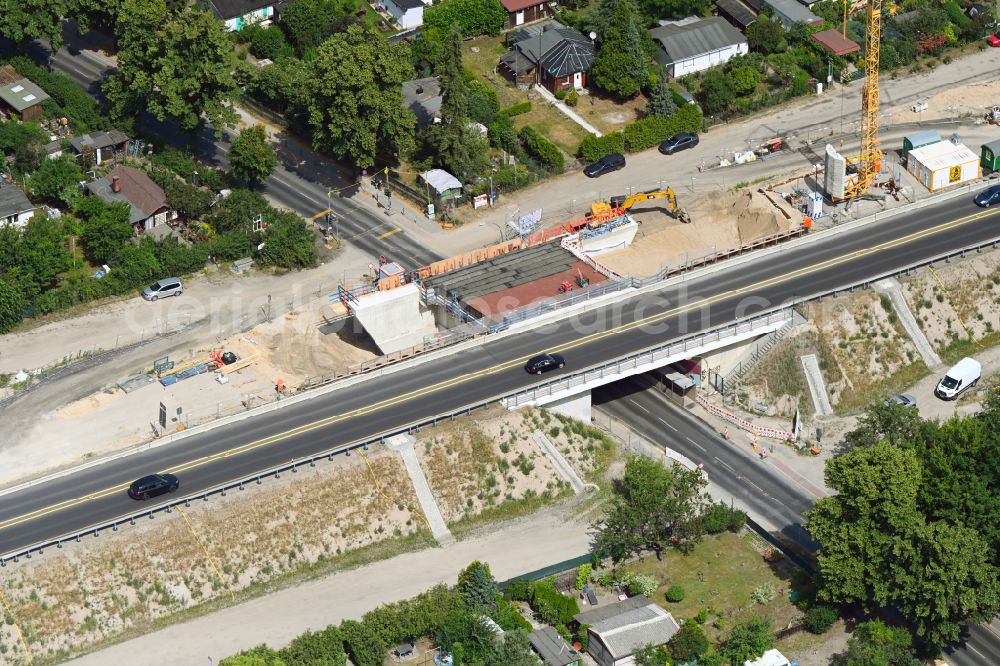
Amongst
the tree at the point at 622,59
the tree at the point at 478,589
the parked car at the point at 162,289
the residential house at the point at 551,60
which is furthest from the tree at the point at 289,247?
the tree at the point at 478,589

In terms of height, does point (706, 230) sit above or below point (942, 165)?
below

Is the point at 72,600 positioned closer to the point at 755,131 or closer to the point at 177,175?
→ the point at 177,175

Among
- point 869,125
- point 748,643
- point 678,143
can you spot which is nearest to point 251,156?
point 678,143

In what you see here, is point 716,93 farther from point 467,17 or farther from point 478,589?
point 478,589

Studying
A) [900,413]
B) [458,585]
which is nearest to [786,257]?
[900,413]

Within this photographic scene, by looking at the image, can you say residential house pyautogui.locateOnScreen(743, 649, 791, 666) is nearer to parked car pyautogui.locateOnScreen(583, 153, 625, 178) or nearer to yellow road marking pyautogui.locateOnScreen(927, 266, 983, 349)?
yellow road marking pyautogui.locateOnScreen(927, 266, 983, 349)

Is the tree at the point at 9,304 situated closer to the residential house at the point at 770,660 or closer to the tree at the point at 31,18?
the tree at the point at 31,18
